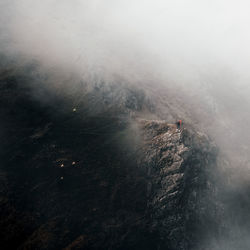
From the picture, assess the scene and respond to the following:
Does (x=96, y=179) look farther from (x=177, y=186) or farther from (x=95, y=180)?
(x=177, y=186)

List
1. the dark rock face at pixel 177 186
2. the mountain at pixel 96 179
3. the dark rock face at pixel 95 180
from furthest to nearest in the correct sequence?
1. the dark rock face at pixel 177 186
2. the mountain at pixel 96 179
3. the dark rock face at pixel 95 180

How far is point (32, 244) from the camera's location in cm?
13288

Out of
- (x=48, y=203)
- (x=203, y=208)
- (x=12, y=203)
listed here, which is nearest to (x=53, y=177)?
(x=48, y=203)

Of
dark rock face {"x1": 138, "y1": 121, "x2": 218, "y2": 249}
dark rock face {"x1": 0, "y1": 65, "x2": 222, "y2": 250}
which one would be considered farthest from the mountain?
dark rock face {"x1": 138, "y1": 121, "x2": 218, "y2": 249}

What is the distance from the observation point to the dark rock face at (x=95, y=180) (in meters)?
142

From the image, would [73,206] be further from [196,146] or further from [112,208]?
[196,146]

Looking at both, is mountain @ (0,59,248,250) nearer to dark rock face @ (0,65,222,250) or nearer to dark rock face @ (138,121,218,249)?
dark rock face @ (0,65,222,250)

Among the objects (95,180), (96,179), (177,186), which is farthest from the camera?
(177,186)

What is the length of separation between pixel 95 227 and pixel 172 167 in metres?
72.2

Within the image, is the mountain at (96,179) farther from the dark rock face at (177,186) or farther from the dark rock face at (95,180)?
the dark rock face at (177,186)

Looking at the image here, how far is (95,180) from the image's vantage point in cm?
16325

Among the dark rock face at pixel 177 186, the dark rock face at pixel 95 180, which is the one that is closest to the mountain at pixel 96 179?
the dark rock face at pixel 95 180

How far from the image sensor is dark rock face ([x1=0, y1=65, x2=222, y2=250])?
465 ft

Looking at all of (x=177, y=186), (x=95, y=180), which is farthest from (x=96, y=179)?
(x=177, y=186)
